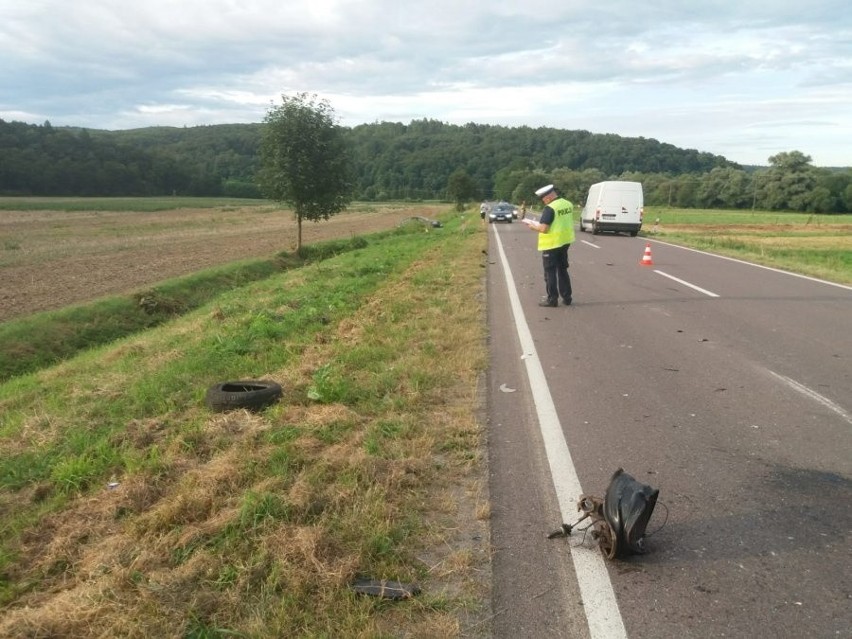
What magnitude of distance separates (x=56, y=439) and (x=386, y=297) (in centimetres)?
677

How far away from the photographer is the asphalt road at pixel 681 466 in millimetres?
2840

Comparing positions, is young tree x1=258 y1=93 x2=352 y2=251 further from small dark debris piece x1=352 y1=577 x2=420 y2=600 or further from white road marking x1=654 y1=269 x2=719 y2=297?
small dark debris piece x1=352 y1=577 x2=420 y2=600

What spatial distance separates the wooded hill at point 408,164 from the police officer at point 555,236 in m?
50.1

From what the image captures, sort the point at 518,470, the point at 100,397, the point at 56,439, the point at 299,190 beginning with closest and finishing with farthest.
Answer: the point at 518,470 → the point at 56,439 → the point at 100,397 → the point at 299,190

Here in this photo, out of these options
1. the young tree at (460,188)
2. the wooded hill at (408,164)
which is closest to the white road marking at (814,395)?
the wooded hill at (408,164)

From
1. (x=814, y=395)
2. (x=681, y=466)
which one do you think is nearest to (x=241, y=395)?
(x=681, y=466)

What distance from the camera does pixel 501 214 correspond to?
4425 cm

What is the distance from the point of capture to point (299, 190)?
964 inches

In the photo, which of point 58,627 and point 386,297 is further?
point 386,297

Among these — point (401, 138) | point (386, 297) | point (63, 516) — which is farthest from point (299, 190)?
point (401, 138)

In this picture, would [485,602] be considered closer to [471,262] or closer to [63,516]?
[63,516]

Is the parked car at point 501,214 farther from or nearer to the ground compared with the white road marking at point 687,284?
farther from the ground

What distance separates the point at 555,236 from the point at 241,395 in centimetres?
627

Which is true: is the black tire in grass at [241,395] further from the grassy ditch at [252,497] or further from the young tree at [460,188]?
the young tree at [460,188]
